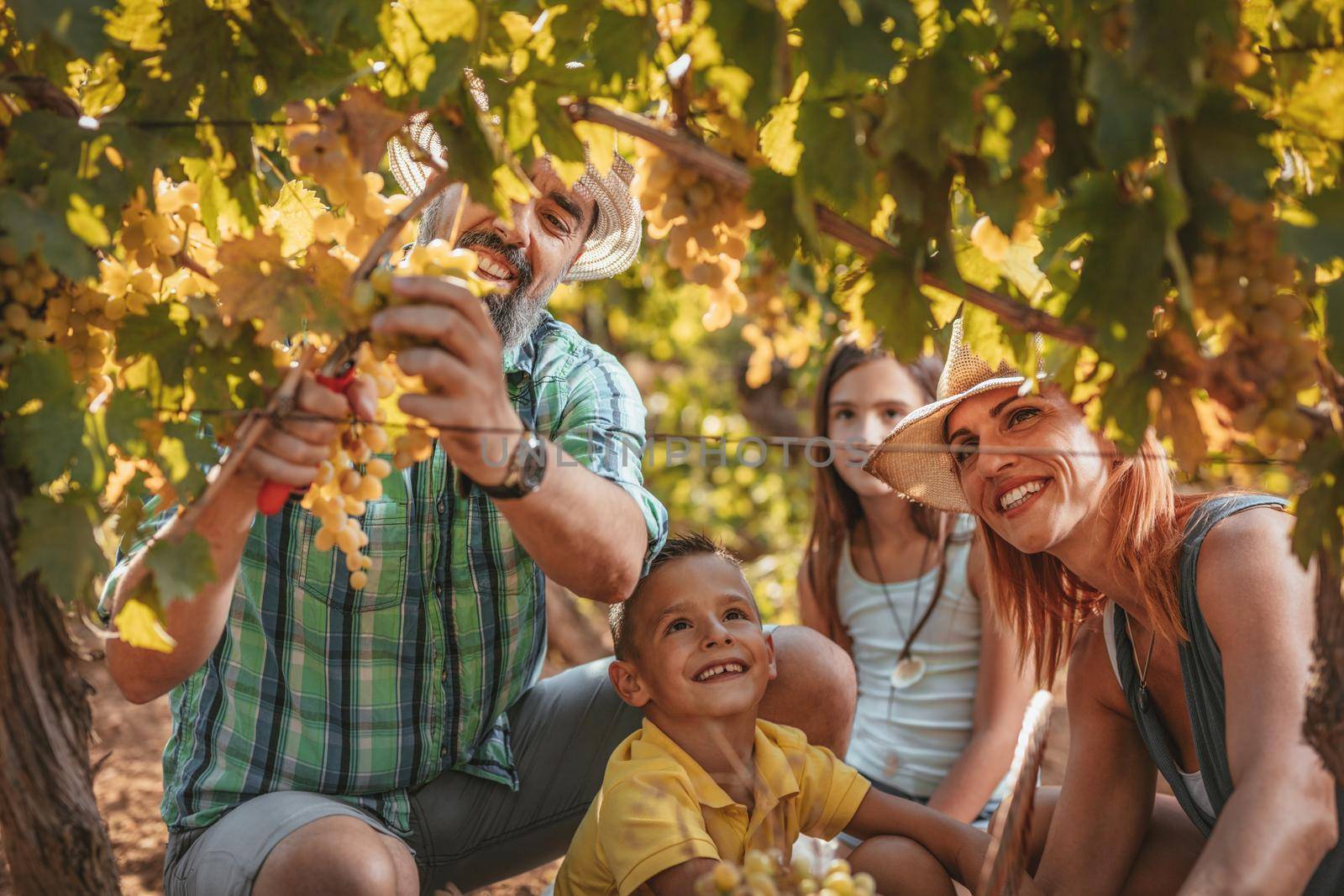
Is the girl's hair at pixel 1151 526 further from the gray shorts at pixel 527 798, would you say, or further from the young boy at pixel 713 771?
the gray shorts at pixel 527 798

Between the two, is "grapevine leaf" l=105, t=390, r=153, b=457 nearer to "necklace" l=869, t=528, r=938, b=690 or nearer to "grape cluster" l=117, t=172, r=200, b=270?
"grape cluster" l=117, t=172, r=200, b=270

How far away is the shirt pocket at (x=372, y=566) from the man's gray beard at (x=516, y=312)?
0.39 metres

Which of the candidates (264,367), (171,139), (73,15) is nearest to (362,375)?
(264,367)

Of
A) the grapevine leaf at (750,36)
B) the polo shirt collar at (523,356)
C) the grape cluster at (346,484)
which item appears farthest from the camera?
the polo shirt collar at (523,356)

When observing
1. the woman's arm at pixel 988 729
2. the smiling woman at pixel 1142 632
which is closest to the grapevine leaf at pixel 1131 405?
the smiling woman at pixel 1142 632

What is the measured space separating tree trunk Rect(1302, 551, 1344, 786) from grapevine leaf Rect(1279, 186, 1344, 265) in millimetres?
369

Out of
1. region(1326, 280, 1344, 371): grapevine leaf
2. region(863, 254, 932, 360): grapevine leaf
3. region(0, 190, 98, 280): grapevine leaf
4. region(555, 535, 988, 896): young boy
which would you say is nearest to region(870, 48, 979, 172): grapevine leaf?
region(863, 254, 932, 360): grapevine leaf

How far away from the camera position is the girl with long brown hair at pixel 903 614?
2.92 m

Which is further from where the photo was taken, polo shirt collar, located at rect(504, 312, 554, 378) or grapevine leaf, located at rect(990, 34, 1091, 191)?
polo shirt collar, located at rect(504, 312, 554, 378)

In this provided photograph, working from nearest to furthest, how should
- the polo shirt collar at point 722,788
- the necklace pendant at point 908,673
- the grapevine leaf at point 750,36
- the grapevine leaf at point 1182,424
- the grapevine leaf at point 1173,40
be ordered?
the grapevine leaf at point 1173,40 < the grapevine leaf at point 750,36 < the grapevine leaf at point 1182,424 < the polo shirt collar at point 722,788 < the necklace pendant at point 908,673

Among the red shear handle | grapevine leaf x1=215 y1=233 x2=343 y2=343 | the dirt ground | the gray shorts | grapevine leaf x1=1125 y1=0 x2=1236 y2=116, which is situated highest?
grapevine leaf x1=1125 y1=0 x2=1236 y2=116

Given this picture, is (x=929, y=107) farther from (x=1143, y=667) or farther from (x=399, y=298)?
(x=1143, y=667)

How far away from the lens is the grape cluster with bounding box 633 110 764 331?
1.43 meters

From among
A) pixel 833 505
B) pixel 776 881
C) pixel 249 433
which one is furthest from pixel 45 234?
pixel 833 505
